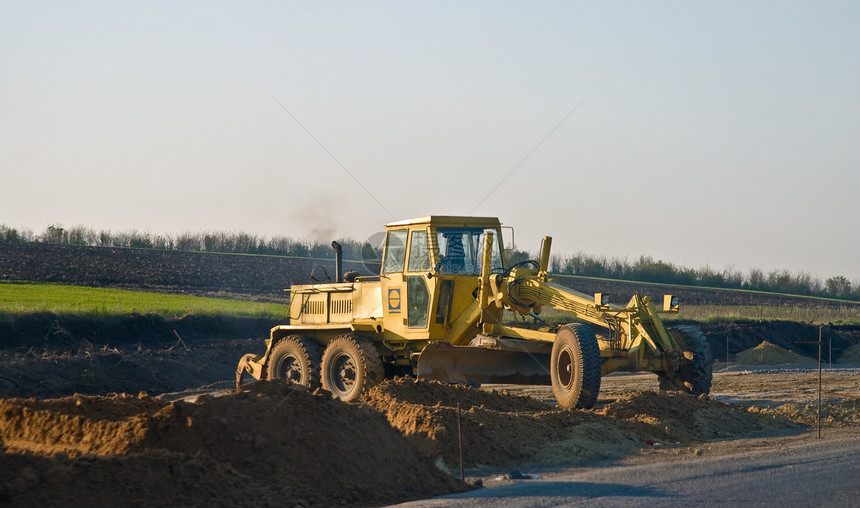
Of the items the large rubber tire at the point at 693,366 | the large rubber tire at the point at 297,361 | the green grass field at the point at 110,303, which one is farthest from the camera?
the green grass field at the point at 110,303

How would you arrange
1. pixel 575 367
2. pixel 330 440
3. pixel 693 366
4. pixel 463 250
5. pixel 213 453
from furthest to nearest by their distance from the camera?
pixel 463 250 < pixel 693 366 < pixel 575 367 < pixel 330 440 < pixel 213 453

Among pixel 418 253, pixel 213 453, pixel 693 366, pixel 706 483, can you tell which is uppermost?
pixel 418 253

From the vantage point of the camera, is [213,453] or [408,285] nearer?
[213,453]

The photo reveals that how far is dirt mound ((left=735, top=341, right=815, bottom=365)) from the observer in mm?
31231

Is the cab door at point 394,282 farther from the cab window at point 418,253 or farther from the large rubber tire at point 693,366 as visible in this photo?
the large rubber tire at point 693,366

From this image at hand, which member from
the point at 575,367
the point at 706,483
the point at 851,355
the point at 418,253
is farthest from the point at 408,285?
the point at 851,355

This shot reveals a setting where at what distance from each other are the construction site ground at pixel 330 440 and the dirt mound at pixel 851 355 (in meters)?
19.8

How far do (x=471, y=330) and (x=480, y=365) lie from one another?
Result: 2.14 feet

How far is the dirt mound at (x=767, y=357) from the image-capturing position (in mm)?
31231

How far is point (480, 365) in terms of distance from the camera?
52.0 feet

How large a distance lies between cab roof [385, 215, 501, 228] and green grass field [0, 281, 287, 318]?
48.3 feet

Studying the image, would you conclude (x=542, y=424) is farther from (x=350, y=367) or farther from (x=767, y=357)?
(x=767, y=357)

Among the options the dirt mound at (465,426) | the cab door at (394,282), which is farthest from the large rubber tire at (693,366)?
the cab door at (394,282)

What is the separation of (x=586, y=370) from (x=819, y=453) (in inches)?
132
